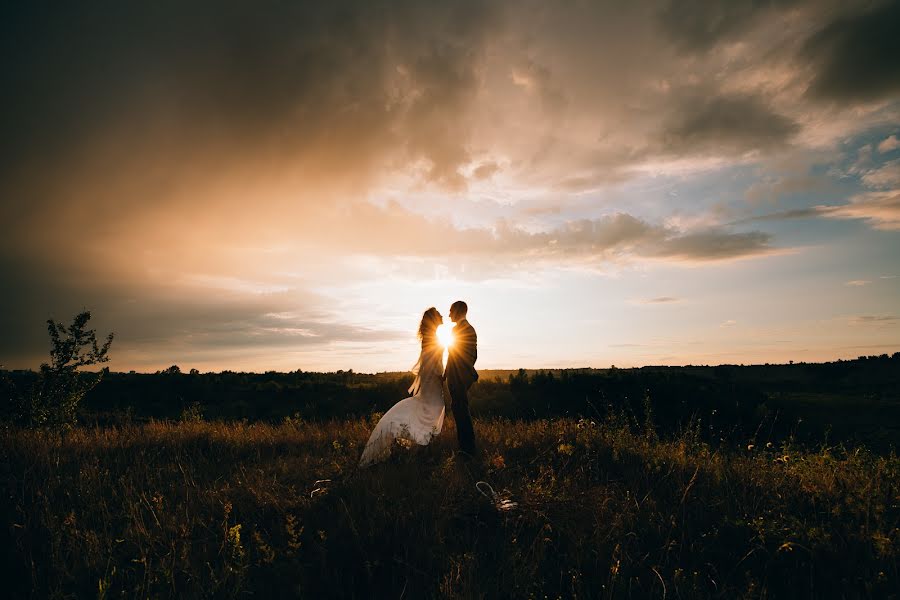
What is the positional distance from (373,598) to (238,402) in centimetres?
3217

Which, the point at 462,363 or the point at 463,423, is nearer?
the point at 463,423

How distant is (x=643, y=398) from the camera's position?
20984mm

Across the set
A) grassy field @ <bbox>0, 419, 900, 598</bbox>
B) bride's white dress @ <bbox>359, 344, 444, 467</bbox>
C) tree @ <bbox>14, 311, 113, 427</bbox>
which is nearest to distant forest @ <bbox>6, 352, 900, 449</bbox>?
tree @ <bbox>14, 311, 113, 427</bbox>

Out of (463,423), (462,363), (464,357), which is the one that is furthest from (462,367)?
(463,423)

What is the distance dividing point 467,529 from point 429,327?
4.57 metres

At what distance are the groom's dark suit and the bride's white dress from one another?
0.48 metres

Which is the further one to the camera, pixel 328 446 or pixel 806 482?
pixel 328 446

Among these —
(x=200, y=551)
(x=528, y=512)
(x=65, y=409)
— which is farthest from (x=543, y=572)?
(x=65, y=409)

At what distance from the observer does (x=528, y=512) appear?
162 inches

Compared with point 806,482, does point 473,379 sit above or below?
above

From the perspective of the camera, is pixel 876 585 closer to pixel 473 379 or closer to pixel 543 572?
pixel 543 572

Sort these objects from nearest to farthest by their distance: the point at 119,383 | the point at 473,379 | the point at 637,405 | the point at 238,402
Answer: the point at 473,379 < the point at 637,405 < the point at 238,402 < the point at 119,383

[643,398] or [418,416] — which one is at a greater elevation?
[418,416]

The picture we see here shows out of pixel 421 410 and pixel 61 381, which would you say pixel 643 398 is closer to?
pixel 421 410
